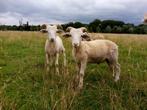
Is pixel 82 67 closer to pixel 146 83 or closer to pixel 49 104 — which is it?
pixel 146 83

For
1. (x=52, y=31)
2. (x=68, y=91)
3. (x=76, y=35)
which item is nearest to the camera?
(x=68, y=91)

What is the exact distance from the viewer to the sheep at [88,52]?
912cm

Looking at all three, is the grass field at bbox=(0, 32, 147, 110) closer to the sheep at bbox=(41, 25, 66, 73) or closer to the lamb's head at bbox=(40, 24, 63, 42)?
the sheep at bbox=(41, 25, 66, 73)

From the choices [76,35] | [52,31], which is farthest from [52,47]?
[76,35]

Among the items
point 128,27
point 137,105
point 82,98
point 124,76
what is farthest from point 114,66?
point 128,27

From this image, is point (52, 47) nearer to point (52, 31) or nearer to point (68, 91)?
point (52, 31)

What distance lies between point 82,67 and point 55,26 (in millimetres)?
3167

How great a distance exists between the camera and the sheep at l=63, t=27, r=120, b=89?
912cm

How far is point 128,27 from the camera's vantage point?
160 feet

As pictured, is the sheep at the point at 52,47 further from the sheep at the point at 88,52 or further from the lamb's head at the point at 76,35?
the lamb's head at the point at 76,35

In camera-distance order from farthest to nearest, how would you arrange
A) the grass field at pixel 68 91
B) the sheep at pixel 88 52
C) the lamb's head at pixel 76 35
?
the sheep at pixel 88 52 → the lamb's head at pixel 76 35 → the grass field at pixel 68 91

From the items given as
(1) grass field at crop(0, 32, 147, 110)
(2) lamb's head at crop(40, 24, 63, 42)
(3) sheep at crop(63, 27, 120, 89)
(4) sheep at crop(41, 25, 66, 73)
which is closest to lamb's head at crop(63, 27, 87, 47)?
(3) sheep at crop(63, 27, 120, 89)

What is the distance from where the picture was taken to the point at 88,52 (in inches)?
380

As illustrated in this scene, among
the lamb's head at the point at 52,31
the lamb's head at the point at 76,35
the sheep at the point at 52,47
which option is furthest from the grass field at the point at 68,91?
the lamb's head at the point at 52,31
